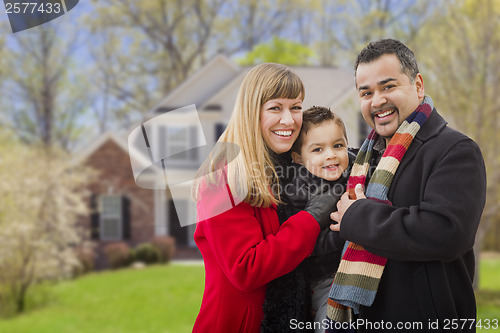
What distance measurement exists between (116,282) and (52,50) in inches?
427

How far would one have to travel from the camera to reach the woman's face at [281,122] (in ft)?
8.32

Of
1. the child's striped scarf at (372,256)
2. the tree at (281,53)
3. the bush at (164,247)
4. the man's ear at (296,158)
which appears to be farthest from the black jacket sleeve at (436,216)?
the tree at (281,53)

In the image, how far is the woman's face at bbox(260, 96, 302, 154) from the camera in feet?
8.32

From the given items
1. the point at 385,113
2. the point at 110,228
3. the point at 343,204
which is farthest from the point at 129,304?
the point at 385,113

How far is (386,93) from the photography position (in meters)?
2.32

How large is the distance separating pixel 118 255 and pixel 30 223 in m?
5.36

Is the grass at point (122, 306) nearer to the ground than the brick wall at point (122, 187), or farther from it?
nearer to the ground

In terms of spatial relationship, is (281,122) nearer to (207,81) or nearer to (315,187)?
(315,187)

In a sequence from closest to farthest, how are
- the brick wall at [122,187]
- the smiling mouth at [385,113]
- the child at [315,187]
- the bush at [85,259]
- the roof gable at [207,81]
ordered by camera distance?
the smiling mouth at [385,113]
the child at [315,187]
the bush at [85,259]
the roof gable at [207,81]
the brick wall at [122,187]

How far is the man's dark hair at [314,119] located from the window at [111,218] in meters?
16.0

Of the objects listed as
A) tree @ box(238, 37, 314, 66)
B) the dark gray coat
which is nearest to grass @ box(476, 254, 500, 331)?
the dark gray coat

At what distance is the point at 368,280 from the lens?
227 cm

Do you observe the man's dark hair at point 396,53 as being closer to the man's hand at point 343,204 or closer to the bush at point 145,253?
the man's hand at point 343,204

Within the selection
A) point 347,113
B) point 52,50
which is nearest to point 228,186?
point 347,113
